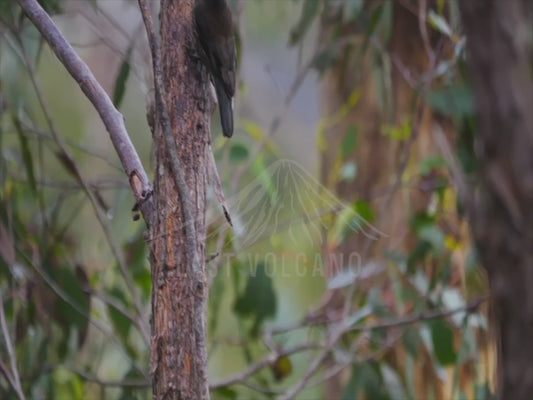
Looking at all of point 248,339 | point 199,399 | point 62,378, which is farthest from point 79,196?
point 199,399

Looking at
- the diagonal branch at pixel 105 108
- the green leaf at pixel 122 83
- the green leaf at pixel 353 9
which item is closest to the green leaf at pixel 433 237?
the green leaf at pixel 353 9

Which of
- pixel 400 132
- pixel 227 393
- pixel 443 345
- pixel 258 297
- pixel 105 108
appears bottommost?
pixel 227 393

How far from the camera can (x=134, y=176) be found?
4.38 feet

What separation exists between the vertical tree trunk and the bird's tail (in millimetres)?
193

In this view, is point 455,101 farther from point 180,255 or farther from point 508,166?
point 508,166

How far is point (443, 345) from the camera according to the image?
264 centimetres

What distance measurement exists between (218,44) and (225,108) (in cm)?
21

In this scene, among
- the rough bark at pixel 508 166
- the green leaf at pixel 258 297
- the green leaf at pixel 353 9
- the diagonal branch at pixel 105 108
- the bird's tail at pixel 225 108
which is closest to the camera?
the rough bark at pixel 508 166

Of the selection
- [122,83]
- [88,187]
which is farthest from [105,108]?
[122,83]

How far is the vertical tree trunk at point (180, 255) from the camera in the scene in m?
1.21

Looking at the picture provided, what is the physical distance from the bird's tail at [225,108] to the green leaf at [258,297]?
114 cm

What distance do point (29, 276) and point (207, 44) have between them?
1.37 m

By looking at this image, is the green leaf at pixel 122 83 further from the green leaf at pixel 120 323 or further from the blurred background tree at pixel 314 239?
the green leaf at pixel 120 323

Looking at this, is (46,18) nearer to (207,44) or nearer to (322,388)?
(207,44)
